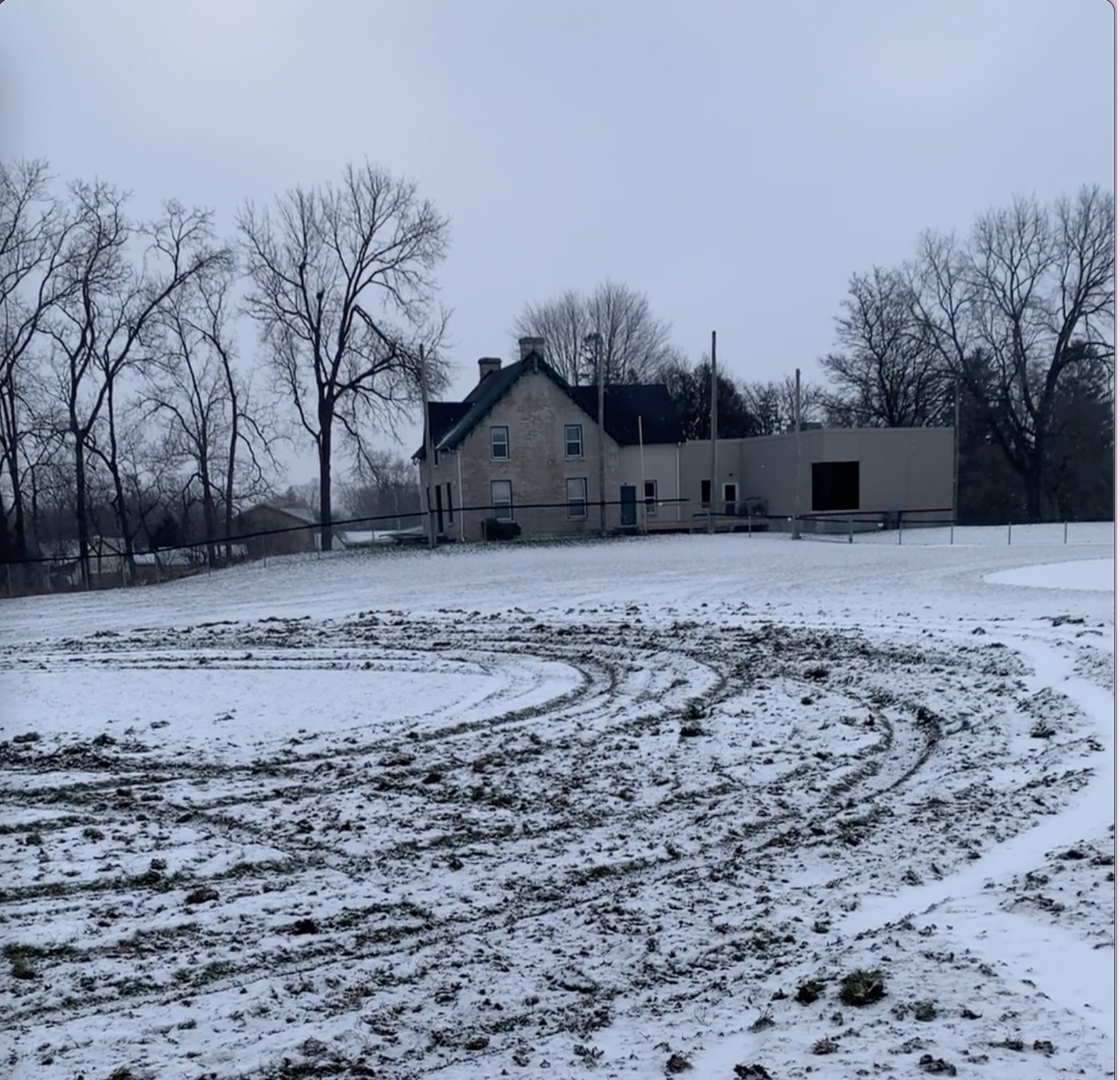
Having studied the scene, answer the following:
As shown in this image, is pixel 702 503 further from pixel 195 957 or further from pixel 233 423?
pixel 195 957

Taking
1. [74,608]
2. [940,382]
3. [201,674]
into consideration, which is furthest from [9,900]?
[940,382]

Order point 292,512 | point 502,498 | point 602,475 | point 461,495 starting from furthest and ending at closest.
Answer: point 292,512
point 602,475
point 502,498
point 461,495

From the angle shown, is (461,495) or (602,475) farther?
(602,475)

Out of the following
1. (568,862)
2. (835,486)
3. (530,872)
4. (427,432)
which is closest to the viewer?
(530,872)

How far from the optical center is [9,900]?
4.08m

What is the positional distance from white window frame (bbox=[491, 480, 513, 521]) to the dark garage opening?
37.0ft

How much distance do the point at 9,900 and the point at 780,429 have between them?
50719 millimetres

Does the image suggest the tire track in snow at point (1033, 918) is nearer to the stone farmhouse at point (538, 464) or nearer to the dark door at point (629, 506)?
the stone farmhouse at point (538, 464)

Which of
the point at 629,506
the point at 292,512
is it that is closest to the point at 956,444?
the point at 629,506

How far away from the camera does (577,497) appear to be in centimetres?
3541

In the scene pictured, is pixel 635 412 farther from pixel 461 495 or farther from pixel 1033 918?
pixel 1033 918

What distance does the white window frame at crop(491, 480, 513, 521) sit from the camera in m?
34.2

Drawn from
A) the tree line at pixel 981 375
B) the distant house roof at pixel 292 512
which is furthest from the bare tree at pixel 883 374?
the distant house roof at pixel 292 512

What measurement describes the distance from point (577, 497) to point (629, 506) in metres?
2.43
